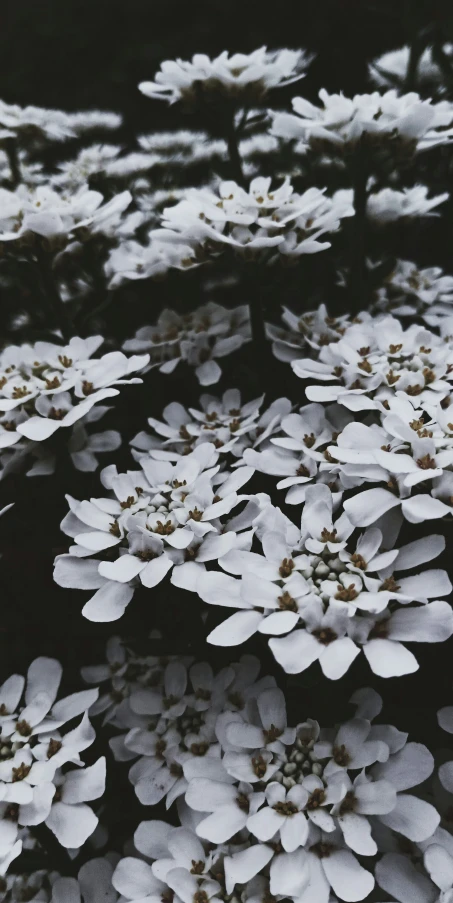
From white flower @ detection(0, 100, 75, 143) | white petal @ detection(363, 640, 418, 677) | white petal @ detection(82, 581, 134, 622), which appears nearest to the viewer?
white petal @ detection(363, 640, 418, 677)

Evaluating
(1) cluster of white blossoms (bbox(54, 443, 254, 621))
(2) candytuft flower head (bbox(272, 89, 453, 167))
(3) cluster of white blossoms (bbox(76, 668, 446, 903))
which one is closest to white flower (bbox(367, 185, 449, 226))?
(2) candytuft flower head (bbox(272, 89, 453, 167))

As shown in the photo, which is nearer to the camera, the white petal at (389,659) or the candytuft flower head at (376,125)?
the white petal at (389,659)

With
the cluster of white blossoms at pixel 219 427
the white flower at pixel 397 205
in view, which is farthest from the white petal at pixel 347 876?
the white flower at pixel 397 205

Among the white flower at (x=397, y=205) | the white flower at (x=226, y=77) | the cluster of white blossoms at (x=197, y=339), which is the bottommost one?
the cluster of white blossoms at (x=197, y=339)

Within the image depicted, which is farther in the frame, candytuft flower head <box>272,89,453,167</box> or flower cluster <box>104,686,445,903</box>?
candytuft flower head <box>272,89,453,167</box>

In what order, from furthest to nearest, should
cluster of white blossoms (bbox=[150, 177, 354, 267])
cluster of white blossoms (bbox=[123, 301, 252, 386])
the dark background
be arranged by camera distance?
1. cluster of white blossoms (bbox=[123, 301, 252, 386])
2. cluster of white blossoms (bbox=[150, 177, 354, 267])
3. the dark background

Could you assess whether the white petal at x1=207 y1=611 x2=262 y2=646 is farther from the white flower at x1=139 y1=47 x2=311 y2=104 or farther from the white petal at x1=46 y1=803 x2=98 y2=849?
the white flower at x1=139 y1=47 x2=311 y2=104

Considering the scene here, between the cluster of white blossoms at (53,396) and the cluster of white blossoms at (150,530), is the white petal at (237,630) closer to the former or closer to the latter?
the cluster of white blossoms at (150,530)
